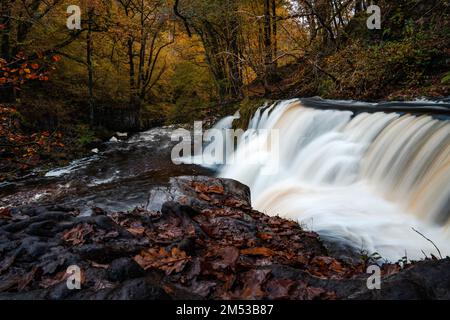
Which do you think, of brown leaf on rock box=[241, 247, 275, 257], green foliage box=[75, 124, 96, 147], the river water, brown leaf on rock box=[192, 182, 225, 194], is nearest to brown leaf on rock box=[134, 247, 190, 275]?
brown leaf on rock box=[241, 247, 275, 257]

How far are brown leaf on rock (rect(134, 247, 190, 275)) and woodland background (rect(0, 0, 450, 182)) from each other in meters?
5.82

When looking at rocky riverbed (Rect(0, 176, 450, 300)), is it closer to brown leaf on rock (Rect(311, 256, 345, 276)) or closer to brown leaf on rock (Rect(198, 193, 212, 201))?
brown leaf on rock (Rect(311, 256, 345, 276))

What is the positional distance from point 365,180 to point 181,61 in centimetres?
1543

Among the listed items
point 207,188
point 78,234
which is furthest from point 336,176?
point 78,234

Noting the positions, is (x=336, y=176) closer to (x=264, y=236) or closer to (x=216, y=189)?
(x=216, y=189)

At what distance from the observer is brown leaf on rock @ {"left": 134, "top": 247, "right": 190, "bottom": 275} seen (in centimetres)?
251

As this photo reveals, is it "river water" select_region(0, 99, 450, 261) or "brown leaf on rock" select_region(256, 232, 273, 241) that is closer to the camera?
"brown leaf on rock" select_region(256, 232, 273, 241)

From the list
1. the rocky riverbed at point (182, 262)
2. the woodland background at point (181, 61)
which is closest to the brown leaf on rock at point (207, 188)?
the rocky riverbed at point (182, 262)

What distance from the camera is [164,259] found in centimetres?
268

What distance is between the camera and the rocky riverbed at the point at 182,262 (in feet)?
6.87

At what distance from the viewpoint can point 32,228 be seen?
323 cm

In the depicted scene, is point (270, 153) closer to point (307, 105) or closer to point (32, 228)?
point (307, 105)
